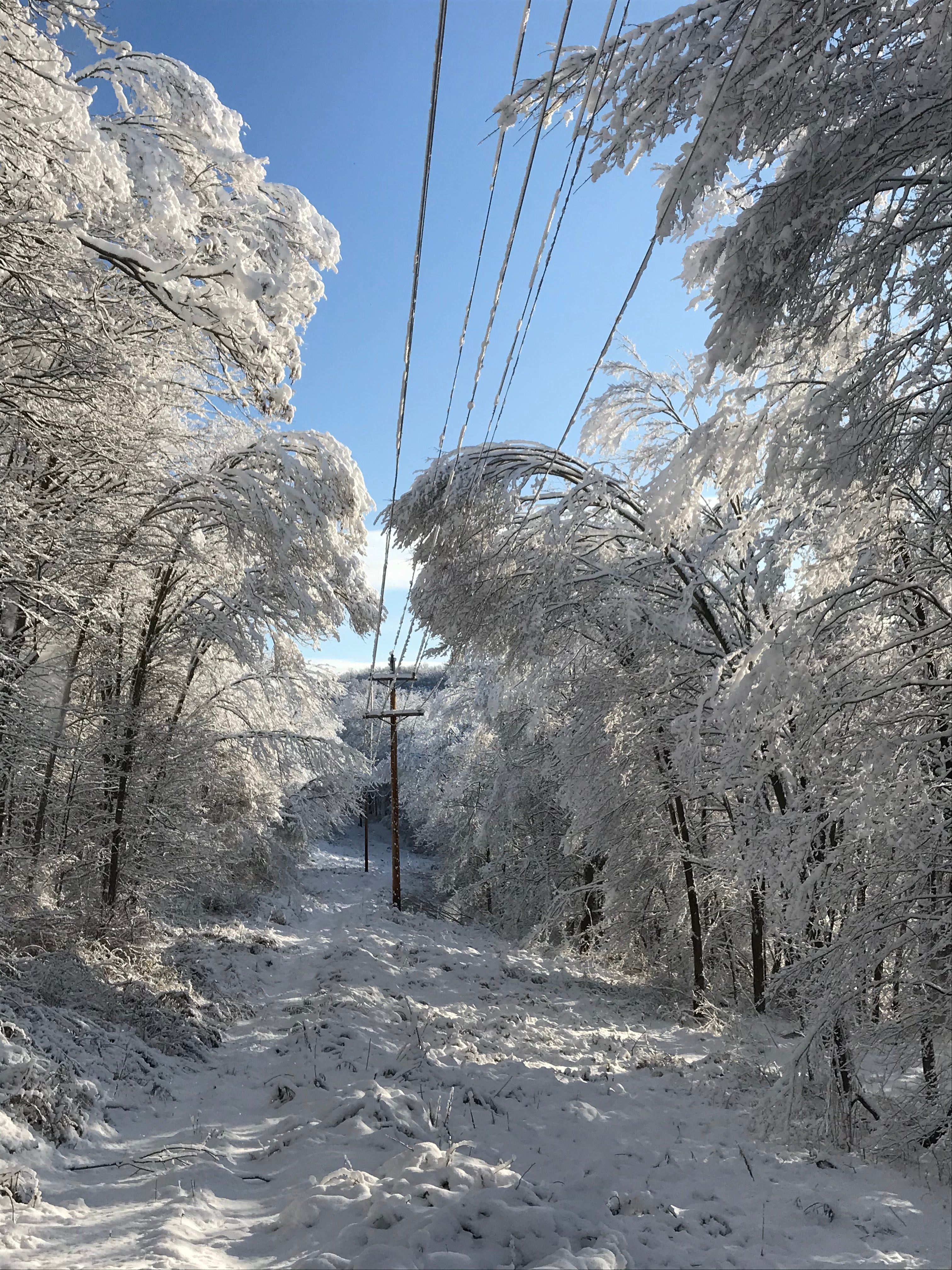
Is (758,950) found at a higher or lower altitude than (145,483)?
lower

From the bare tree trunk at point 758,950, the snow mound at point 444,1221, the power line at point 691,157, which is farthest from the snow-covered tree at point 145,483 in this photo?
the bare tree trunk at point 758,950

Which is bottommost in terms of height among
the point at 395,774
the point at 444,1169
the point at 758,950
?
the point at 444,1169

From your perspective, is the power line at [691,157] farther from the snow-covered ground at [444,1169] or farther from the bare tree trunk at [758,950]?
the bare tree trunk at [758,950]

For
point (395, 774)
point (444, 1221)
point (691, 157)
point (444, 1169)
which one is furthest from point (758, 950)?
point (395, 774)

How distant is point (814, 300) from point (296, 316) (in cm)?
348

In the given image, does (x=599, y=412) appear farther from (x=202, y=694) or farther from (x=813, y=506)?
(x=202, y=694)

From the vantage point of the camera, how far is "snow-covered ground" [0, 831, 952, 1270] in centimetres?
351

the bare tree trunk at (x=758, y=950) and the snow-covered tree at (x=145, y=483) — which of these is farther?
the bare tree trunk at (x=758, y=950)

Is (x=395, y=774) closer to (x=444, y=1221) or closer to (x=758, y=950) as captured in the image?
(x=758, y=950)

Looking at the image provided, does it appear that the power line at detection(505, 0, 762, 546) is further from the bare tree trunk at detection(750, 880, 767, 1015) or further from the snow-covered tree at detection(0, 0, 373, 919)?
the bare tree trunk at detection(750, 880, 767, 1015)

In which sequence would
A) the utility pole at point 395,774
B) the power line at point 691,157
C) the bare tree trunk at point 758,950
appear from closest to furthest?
the power line at point 691,157
the bare tree trunk at point 758,950
the utility pole at point 395,774

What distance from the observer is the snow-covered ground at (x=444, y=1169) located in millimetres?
3506

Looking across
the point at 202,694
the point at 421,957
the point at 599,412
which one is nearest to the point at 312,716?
the point at 202,694

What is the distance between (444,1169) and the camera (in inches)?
164
